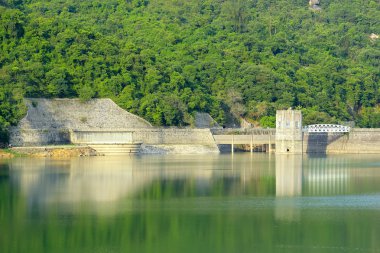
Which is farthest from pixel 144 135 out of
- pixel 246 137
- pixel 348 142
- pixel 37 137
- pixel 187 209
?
pixel 187 209

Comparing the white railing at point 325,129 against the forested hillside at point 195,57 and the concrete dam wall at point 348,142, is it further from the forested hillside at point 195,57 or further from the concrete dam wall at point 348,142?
the forested hillside at point 195,57

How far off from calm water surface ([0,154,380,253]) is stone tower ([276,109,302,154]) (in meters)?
30.4

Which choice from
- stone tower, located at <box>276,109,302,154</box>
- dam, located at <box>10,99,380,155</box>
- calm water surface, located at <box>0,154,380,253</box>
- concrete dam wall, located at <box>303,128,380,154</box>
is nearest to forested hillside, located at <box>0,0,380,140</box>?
dam, located at <box>10,99,380,155</box>

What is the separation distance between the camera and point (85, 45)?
11300 centimetres

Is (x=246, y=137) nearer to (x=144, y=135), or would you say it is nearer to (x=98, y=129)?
(x=144, y=135)

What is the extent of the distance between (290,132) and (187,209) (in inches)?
2286

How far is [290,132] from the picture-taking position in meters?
102

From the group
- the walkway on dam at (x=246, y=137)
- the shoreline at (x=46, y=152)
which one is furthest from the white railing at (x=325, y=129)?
the shoreline at (x=46, y=152)

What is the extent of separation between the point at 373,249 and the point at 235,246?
4.77m

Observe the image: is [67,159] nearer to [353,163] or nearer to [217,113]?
[353,163]

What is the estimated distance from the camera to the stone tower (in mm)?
102188

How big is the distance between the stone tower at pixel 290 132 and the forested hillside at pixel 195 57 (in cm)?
1037

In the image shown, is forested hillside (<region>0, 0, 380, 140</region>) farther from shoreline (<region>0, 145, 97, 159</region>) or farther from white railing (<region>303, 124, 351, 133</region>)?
white railing (<region>303, 124, 351, 133</region>)

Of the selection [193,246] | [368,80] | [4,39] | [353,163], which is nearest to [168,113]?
[4,39]
